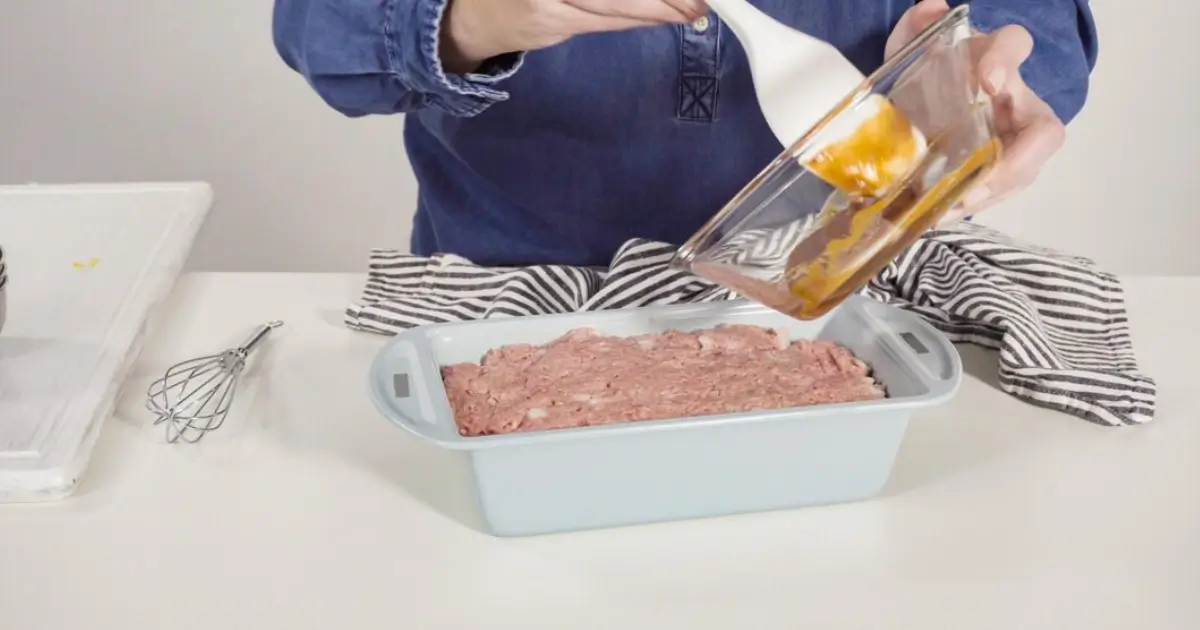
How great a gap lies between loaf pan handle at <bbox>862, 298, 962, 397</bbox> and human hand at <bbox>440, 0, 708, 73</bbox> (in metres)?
0.25

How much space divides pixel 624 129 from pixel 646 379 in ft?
1.19

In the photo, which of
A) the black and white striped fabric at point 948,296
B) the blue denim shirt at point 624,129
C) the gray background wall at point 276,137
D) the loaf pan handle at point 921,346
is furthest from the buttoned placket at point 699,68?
the gray background wall at point 276,137

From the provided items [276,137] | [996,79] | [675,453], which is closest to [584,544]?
[675,453]

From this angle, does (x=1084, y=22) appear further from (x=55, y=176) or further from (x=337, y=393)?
(x=55, y=176)

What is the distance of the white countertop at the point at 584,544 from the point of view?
70 centimetres

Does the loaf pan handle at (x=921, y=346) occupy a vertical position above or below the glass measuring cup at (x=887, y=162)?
below

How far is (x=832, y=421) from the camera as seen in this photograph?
0.74 meters

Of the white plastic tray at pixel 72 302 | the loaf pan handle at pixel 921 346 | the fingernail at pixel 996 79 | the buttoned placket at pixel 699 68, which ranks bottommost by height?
the white plastic tray at pixel 72 302

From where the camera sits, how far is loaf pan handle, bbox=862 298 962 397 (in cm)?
77

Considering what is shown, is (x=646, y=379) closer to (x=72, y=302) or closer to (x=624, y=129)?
(x=624, y=129)

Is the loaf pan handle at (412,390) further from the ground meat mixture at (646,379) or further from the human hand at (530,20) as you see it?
the human hand at (530,20)

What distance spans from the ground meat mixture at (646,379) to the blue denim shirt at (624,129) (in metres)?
0.27

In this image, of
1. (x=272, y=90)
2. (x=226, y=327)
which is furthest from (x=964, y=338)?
(x=272, y=90)

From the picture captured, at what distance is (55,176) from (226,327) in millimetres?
1147
